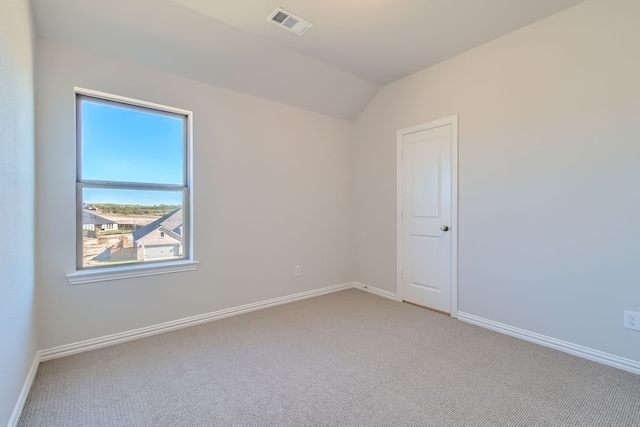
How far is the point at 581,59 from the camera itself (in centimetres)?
225

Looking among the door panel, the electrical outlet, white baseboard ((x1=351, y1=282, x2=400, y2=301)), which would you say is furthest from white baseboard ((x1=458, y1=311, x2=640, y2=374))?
white baseboard ((x1=351, y1=282, x2=400, y2=301))

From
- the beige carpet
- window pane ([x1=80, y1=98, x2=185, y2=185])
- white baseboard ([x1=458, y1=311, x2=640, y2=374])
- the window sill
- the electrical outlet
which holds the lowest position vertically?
the beige carpet

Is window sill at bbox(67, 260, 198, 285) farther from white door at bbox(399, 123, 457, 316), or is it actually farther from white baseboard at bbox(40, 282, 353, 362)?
white door at bbox(399, 123, 457, 316)

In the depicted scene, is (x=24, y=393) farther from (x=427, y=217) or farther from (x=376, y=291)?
(x=427, y=217)

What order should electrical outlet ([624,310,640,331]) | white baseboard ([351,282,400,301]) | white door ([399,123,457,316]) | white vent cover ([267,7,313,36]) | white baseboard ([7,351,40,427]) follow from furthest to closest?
white baseboard ([351,282,400,301]), white door ([399,123,457,316]), white vent cover ([267,7,313,36]), electrical outlet ([624,310,640,331]), white baseboard ([7,351,40,427])

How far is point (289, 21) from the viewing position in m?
2.46

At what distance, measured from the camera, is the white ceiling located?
222cm

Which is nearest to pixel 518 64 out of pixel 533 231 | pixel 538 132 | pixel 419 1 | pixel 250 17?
pixel 538 132

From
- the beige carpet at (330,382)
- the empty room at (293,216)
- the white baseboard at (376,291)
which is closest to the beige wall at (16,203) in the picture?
the empty room at (293,216)

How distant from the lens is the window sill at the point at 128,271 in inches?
91.1

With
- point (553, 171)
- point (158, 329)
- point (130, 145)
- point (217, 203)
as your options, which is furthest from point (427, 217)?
point (130, 145)

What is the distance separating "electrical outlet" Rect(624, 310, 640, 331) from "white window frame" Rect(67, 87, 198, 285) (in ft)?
11.5

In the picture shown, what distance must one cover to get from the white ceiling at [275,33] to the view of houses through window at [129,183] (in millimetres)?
505

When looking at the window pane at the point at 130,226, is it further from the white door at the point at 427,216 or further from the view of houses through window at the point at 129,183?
the white door at the point at 427,216
